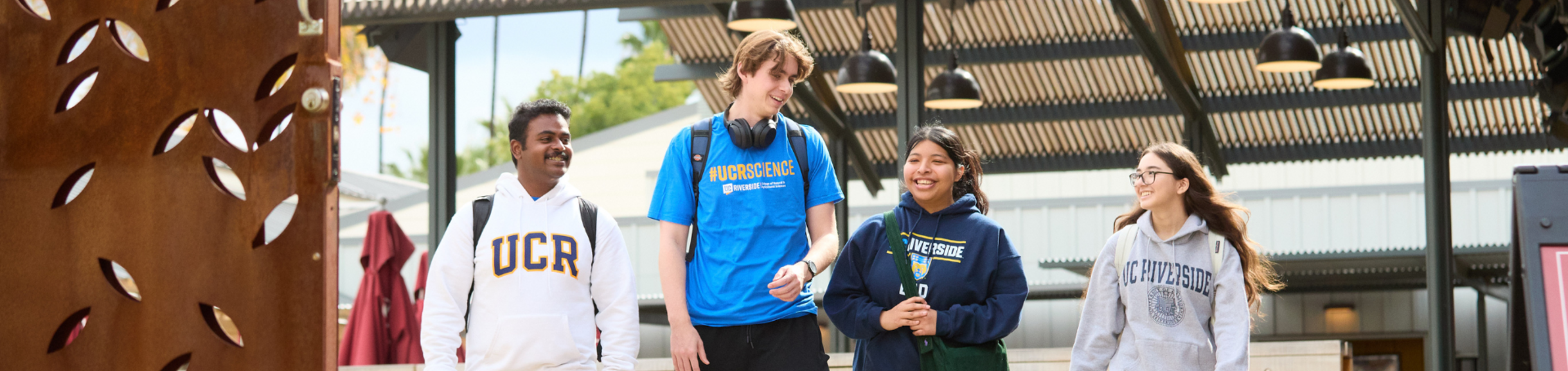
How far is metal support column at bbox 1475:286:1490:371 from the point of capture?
13920 millimetres

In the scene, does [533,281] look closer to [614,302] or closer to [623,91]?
[614,302]

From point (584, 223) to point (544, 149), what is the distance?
22 cm

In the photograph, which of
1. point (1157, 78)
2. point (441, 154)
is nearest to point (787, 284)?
point (441, 154)

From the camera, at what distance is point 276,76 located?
2.71 metres

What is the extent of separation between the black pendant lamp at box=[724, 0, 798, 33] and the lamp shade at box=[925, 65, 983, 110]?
75.7 inches

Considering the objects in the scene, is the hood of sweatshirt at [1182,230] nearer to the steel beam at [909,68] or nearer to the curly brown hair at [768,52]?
the curly brown hair at [768,52]

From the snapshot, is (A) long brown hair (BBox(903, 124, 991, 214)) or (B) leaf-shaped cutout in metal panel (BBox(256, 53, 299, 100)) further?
(A) long brown hair (BBox(903, 124, 991, 214))

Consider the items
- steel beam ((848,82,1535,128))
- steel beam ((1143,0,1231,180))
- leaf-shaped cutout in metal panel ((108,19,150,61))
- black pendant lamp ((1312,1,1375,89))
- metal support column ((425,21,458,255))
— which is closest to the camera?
leaf-shaped cutout in metal panel ((108,19,150,61))

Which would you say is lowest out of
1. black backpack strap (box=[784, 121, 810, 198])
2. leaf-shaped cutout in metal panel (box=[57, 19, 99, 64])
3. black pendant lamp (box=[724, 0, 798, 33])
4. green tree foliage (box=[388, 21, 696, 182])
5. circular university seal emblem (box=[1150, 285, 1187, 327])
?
circular university seal emblem (box=[1150, 285, 1187, 327])

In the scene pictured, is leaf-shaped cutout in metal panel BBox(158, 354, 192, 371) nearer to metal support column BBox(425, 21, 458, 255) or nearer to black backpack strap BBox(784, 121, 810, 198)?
black backpack strap BBox(784, 121, 810, 198)

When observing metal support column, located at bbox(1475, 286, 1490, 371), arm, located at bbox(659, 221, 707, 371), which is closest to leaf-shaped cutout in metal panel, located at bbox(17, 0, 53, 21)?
arm, located at bbox(659, 221, 707, 371)

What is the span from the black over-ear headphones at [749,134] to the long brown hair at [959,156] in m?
0.51

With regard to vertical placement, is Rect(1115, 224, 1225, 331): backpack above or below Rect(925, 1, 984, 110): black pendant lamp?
below

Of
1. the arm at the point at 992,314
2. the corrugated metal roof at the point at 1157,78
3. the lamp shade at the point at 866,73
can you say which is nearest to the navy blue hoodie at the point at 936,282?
the arm at the point at 992,314
